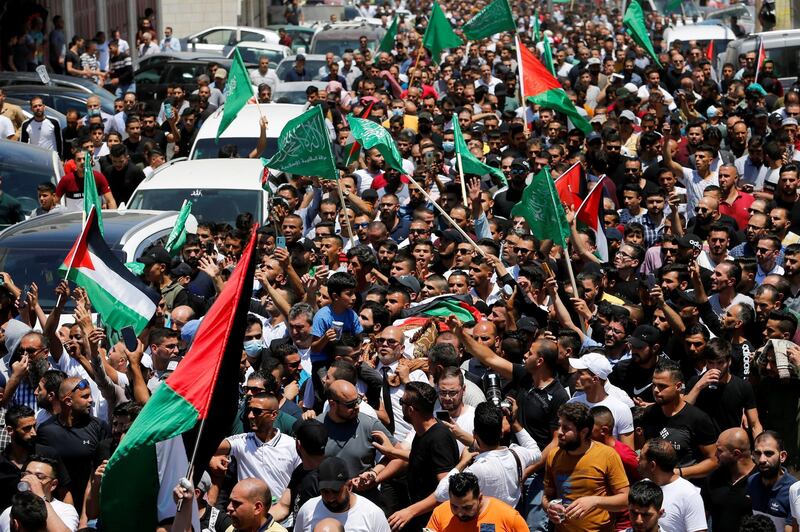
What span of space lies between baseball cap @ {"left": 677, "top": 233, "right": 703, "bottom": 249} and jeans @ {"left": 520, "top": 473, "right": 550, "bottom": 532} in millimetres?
3710

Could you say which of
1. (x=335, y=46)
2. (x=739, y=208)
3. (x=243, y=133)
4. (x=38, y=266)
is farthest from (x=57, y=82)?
(x=739, y=208)

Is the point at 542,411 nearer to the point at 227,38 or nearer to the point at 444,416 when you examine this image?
the point at 444,416

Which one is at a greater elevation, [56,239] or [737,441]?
[737,441]

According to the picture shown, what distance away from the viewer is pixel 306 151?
1353 centimetres

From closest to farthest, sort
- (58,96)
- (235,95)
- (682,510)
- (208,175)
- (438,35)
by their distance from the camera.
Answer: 1. (682,510)
2. (208,175)
3. (235,95)
4. (58,96)
5. (438,35)

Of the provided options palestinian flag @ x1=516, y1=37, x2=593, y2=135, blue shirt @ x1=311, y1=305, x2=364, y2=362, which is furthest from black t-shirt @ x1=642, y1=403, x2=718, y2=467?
palestinian flag @ x1=516, y1=37, x2=593, y2=135

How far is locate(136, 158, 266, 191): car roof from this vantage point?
14.9 metres

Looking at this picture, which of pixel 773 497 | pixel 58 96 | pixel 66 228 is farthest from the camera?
pixel 58 96

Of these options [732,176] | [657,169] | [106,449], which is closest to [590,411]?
[106,449]

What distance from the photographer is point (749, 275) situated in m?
11.2

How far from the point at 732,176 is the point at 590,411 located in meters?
6.03

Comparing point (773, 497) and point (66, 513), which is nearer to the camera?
point (773, 497)

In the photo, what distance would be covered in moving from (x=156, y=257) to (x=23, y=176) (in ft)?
13.9

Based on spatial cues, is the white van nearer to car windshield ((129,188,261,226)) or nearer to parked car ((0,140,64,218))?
parked car ((0,140,64,218))
